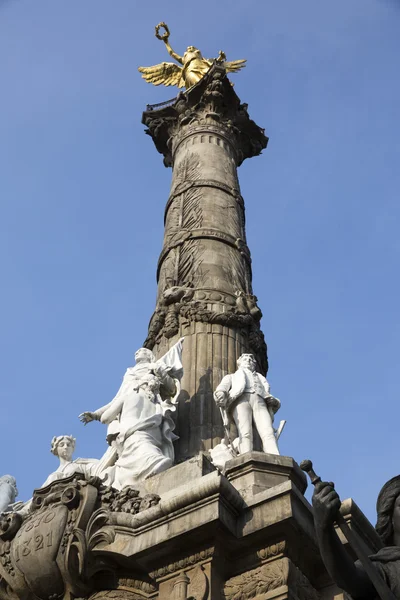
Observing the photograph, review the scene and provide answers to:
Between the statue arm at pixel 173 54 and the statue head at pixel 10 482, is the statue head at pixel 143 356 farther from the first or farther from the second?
the statue arm at pixel 173 54

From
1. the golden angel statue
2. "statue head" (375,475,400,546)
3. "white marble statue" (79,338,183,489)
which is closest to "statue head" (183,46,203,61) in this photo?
the golden angel statue

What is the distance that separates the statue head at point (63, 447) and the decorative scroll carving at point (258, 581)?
160 inches

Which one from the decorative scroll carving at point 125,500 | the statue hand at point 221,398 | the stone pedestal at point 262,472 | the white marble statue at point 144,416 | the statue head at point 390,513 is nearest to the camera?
the statue head at point 390,513

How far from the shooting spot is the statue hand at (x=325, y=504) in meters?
5.19

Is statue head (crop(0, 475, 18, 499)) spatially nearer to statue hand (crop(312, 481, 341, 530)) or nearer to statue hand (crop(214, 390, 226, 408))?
statue hand (crop(214, 390, 226, 408))

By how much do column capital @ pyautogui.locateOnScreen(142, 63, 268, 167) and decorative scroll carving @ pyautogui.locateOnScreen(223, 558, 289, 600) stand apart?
1124cm

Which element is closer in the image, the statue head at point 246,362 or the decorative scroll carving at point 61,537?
the decorative scroll carving at point 61,537

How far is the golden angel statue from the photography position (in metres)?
20.6

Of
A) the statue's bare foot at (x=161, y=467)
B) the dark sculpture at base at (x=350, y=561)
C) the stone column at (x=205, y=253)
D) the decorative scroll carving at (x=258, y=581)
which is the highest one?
the stone column at (x=205, y=253)

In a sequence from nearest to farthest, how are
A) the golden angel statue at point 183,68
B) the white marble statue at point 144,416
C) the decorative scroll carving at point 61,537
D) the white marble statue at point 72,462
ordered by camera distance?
the decorative scroll carving at point 61,537
the white marble statue at point 144,416
the white marble statue at point 72,462
the golden angel statue at point 183,68

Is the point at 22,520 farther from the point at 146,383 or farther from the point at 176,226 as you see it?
the point at 176,226

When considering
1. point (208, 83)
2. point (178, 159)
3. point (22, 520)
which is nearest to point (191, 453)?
point (22, 520)

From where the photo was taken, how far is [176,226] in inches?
632

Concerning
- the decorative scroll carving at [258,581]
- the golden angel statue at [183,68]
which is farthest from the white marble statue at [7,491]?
the golden angel statue at [183,68]
